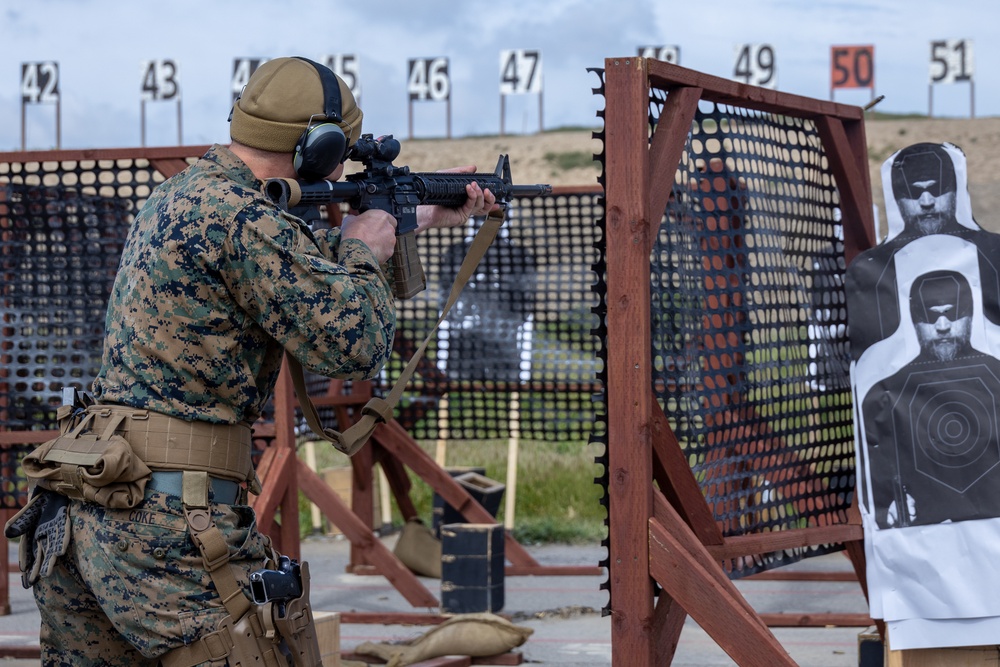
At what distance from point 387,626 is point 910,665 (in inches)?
134

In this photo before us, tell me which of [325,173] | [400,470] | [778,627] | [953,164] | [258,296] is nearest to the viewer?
[258,296]

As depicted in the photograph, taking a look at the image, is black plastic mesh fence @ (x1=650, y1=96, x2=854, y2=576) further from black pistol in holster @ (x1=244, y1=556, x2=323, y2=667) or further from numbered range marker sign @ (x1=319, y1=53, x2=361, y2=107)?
numbered range marker sign @ (x1=319, y1=53, x2=361, y2=107)

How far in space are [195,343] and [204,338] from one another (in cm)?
2

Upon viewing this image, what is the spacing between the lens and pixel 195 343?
2.99 m

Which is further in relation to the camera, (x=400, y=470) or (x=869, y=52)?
(x=869, y=52)

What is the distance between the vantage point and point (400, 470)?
834 cm

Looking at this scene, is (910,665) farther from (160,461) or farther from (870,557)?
(160,461)

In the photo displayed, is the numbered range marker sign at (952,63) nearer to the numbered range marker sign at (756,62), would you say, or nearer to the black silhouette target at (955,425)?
the numbered range marker sign at (756,62)

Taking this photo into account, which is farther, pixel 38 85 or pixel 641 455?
pixel 38 85

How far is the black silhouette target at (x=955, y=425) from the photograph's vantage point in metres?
4.33

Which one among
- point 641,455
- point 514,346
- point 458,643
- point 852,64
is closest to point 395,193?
point 641,455

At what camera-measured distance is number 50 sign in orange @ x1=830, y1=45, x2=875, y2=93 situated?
64062 millimetres

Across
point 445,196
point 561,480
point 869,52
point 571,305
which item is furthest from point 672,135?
point 869,52

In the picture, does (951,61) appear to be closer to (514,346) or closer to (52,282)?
(514,346)
